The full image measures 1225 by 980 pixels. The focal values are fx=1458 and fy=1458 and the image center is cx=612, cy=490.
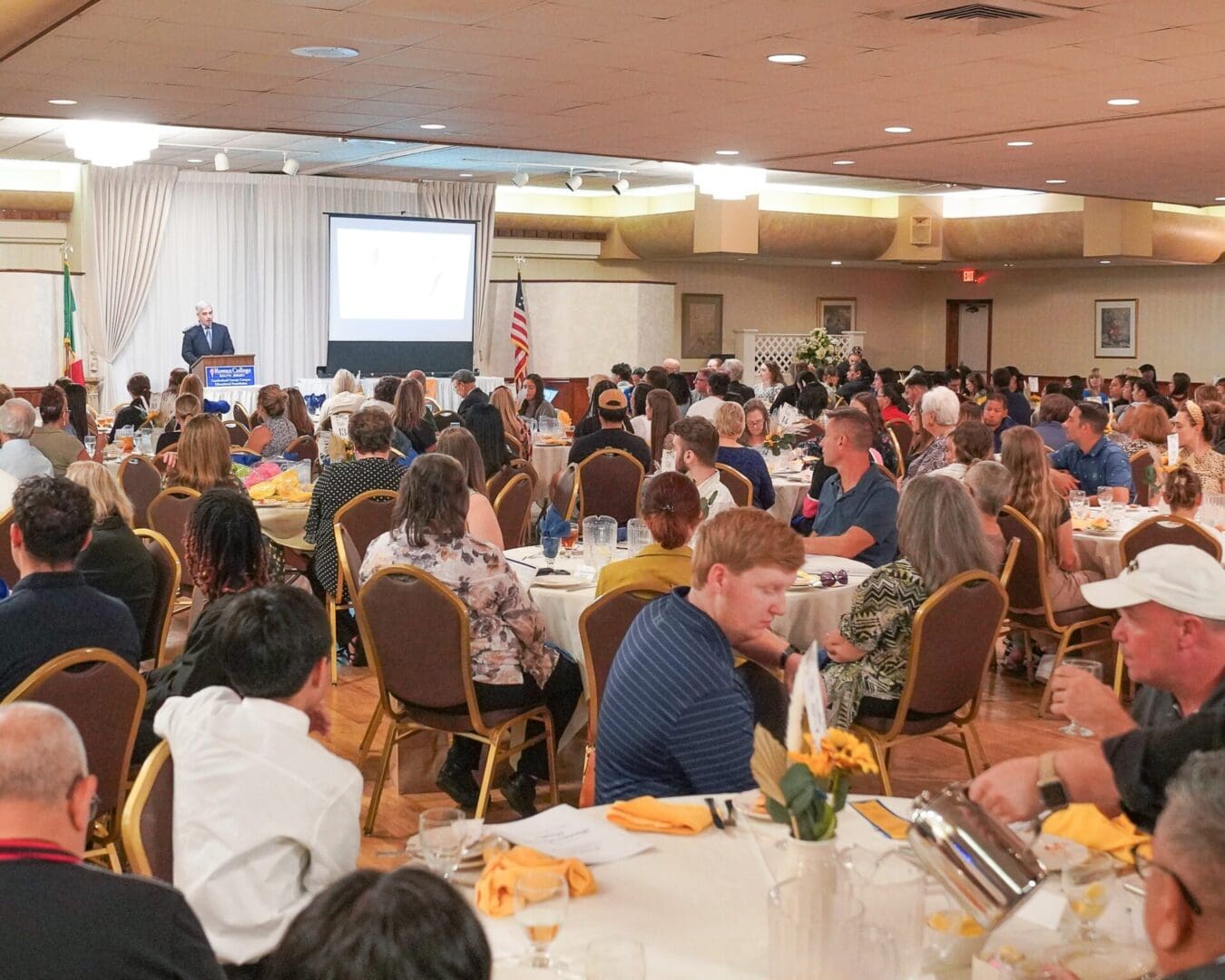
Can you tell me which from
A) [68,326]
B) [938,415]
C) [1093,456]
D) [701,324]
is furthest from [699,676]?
[701,324]

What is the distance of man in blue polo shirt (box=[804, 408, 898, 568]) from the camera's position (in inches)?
247

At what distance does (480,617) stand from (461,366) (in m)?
14.2

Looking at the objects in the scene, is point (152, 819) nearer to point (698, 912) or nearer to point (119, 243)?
point (698, 912)

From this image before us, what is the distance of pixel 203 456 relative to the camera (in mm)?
7133

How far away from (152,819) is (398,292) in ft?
52.5

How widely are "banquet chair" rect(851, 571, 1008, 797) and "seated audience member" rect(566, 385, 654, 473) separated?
4.15 meters

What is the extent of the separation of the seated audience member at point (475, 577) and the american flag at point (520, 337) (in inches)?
508

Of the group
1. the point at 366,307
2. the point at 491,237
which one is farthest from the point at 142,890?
the point at 491,237

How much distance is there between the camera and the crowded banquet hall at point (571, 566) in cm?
212

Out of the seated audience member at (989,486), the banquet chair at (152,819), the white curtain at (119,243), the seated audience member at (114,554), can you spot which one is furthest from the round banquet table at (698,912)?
the white curtain at (119,243)

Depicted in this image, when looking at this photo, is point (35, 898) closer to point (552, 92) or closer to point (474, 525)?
point (474, 525)

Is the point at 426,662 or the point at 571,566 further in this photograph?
the point at 571,566

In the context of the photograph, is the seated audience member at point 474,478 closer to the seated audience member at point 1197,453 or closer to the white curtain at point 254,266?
the seated audience member at point 1197,453

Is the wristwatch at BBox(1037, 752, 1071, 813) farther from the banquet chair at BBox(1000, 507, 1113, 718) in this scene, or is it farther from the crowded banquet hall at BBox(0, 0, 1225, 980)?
the banquet chair at BBox(1000, 507, 1113, 718)
